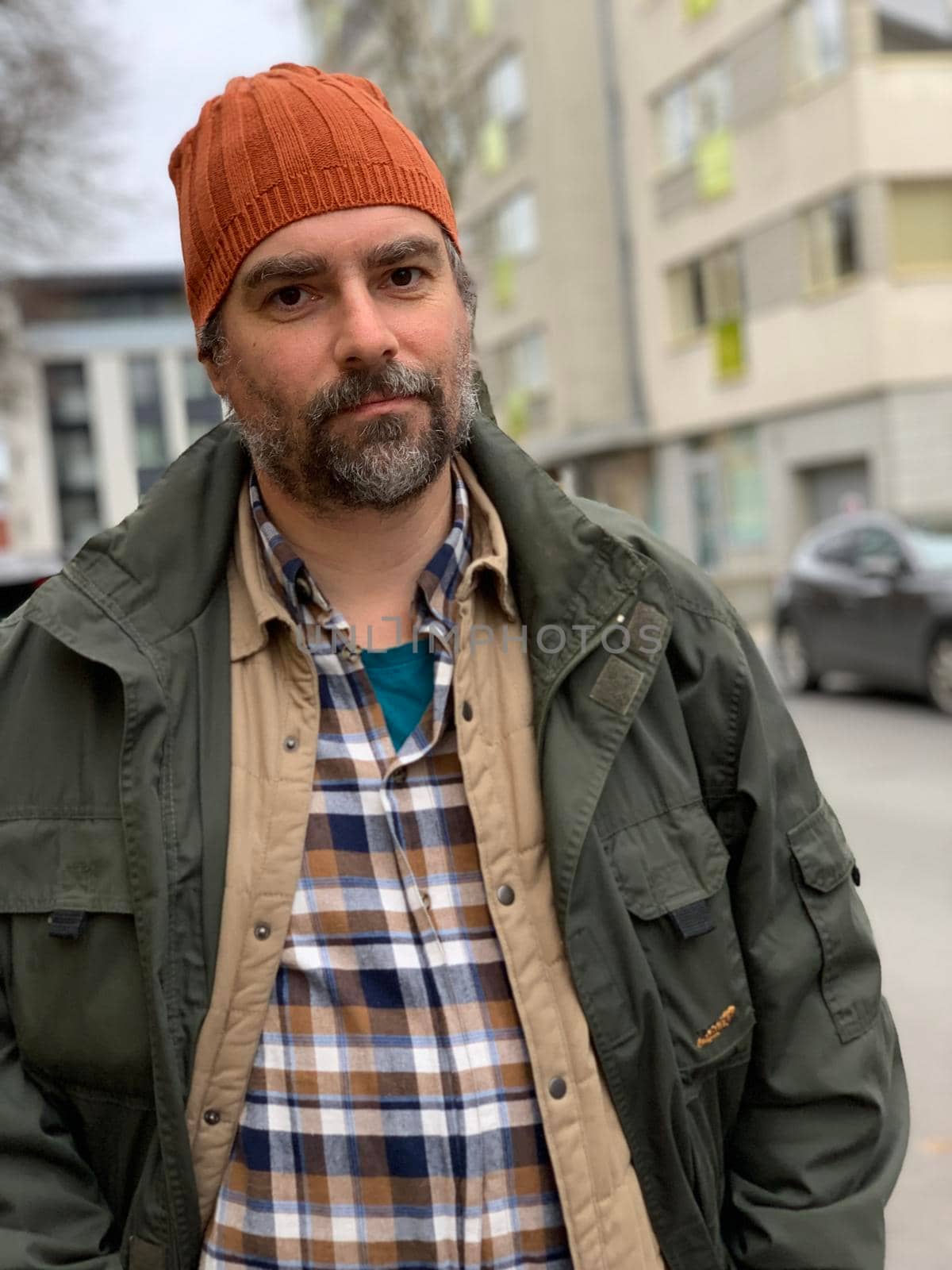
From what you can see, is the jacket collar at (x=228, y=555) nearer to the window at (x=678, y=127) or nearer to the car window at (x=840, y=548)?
the car window at (x=840, y=548)

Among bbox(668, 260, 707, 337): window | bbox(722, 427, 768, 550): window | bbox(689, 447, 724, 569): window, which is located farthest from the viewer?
bbox(689, 447, 724, 569): window

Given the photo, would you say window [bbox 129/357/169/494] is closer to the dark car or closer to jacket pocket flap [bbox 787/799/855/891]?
the dark car

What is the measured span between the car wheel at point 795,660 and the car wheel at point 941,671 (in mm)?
1825

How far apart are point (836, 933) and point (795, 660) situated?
1074 cm

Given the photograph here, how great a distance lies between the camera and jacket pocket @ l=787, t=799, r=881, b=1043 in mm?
1749

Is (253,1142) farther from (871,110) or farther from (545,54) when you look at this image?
(545,54)

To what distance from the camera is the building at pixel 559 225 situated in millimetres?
25625

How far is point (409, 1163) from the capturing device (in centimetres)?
162

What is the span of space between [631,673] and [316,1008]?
0.55 m

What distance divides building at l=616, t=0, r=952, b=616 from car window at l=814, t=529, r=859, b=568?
4.03 meters

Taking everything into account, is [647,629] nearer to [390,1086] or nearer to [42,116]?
[390,1086]

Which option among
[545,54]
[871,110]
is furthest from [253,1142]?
[545,54]

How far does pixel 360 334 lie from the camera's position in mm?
1683

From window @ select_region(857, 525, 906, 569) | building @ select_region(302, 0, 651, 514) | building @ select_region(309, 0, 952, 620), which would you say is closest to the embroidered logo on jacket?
window @ select_region(857, 525, 906, 569)
